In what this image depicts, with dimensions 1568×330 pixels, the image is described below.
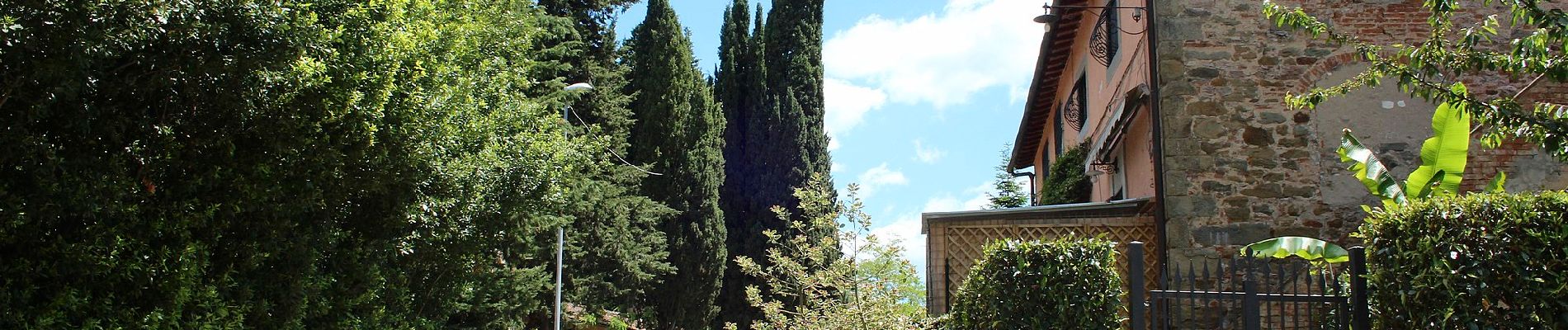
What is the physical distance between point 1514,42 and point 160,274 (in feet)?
31.9

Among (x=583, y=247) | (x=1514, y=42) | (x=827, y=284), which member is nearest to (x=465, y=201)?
(x=827, y=284)

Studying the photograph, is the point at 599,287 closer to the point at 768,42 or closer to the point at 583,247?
the point at 583,247

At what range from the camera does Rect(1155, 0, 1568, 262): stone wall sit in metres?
11.1

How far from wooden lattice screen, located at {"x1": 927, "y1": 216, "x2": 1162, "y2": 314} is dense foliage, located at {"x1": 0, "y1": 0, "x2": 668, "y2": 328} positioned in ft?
15.3

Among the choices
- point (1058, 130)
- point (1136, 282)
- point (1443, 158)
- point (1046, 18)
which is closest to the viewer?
point (1136, 282)

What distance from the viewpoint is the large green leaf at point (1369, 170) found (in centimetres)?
992

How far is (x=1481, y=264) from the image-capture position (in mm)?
6320

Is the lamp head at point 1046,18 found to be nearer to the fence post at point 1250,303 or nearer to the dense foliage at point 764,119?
the fence post at point 1250,303

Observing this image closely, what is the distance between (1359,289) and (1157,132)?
432cm

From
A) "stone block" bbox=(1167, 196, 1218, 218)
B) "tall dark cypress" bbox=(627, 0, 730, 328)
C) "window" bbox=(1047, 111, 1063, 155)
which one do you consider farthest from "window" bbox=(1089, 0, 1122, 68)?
"tall dark cypress" bbox=(627, 0, 730, 328)

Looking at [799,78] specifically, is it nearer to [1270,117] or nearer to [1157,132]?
[1157,132]

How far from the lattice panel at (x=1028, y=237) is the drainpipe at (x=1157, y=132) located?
279 millimetres

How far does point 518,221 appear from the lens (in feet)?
42.6

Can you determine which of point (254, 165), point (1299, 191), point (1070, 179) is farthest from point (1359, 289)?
point (1070, 179)
